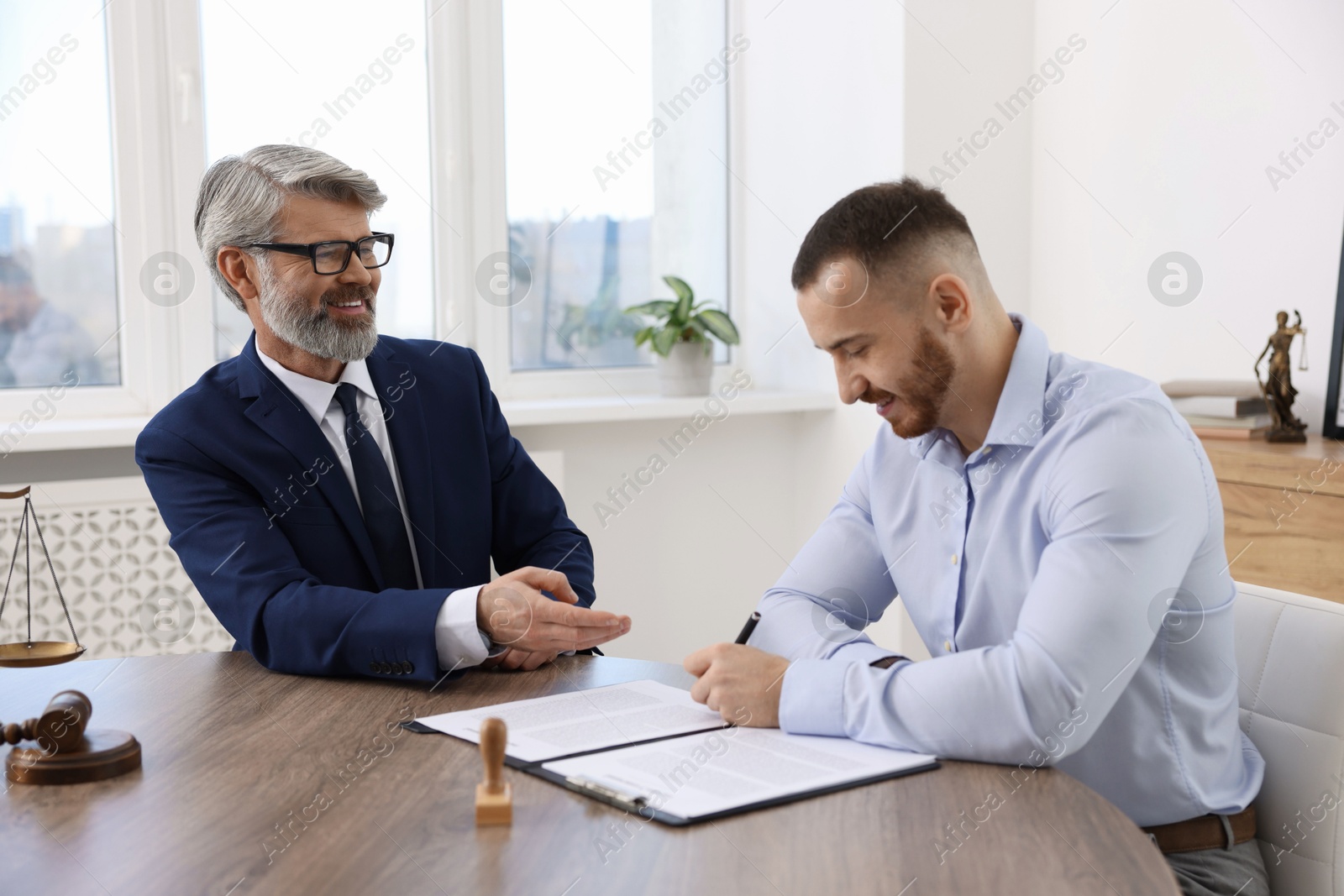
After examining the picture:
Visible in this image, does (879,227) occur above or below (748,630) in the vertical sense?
above

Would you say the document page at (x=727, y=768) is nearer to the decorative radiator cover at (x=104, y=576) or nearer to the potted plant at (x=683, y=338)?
the decorative radiator cover at (x=104, y=576)

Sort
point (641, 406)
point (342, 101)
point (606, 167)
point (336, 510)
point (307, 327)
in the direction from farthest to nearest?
point (606, 167) < point (641, 406) < point (342, 101) < point (307, 327) < point (336, 510)

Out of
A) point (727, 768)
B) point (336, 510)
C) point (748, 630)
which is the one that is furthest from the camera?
point (336, 510)

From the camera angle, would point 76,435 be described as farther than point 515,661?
Yes

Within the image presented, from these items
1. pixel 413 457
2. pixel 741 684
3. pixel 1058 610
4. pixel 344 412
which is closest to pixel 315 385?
pixel 344 412

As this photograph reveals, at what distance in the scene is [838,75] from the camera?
3.47 m

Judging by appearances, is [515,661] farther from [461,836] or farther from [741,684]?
[461,836]

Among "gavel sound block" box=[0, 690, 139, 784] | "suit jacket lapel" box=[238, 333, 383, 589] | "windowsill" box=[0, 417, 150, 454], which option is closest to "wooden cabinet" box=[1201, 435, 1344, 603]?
"suit jacket lapel" box=[238, 333, 383, 589]

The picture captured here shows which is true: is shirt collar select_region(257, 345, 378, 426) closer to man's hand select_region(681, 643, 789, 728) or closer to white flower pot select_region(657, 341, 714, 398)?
man's hand select_region(681, 643, 789, 728)

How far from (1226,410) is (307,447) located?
1.90 meters

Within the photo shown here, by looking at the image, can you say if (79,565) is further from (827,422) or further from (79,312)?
(827,422)

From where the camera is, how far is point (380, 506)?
1.88 metres

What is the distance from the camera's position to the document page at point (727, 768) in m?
1.08

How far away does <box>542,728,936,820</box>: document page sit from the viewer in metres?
1.08
